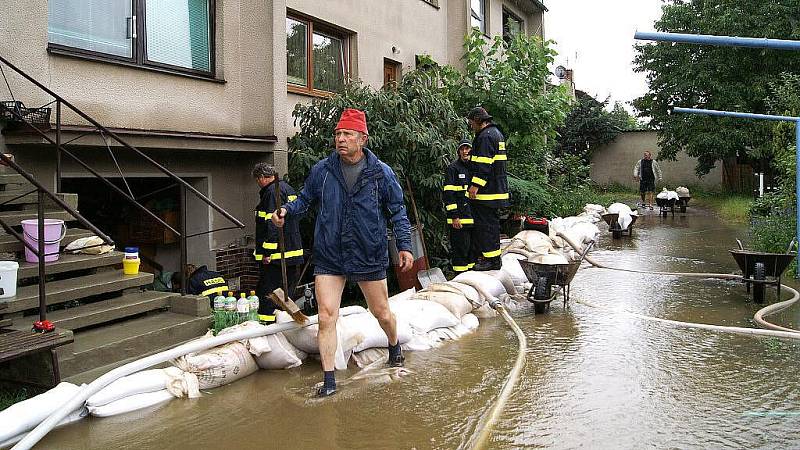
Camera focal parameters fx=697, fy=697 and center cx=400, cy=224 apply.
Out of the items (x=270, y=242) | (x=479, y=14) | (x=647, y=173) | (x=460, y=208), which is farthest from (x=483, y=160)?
(x=647, y=173)

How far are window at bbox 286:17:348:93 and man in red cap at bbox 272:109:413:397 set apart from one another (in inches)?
226

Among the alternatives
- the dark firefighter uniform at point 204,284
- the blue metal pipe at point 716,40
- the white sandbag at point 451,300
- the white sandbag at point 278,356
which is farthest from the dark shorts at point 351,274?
the dark firefighter uniform at point 204,284

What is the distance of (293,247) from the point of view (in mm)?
7426

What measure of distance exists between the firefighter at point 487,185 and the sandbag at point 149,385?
419cm

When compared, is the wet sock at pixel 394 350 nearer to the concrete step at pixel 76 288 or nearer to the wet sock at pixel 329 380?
the wet sock at pixel 329 380

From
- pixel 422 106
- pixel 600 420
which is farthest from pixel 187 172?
pixel 600 420

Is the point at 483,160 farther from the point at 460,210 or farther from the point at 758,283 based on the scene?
the point at 758,283

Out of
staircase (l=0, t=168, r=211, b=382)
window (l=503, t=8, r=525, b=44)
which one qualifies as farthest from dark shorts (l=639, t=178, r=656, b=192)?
staircase (l=0, t=168, r=211, b=382)

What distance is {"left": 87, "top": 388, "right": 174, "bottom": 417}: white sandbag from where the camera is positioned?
4.26m

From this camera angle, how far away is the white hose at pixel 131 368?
367 cm

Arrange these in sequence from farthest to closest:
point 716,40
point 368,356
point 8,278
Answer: point 368,356 < point 8,278 < point 716,40

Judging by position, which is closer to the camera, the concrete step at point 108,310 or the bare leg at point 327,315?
the bare leg at point 327,315

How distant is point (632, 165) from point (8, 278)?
29.6m

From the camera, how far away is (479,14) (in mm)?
18094
